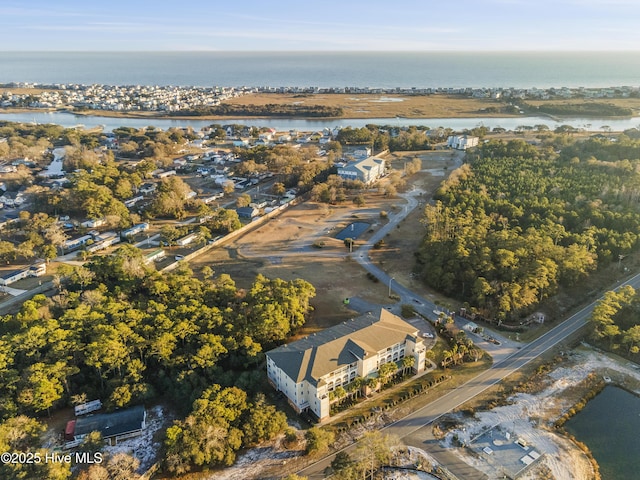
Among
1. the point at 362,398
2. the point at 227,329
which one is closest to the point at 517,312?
the point at 362,398

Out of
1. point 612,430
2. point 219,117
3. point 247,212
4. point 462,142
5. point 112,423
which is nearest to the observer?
point 112,423

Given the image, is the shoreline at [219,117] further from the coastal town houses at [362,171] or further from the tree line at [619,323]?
the tree line at [619,323]

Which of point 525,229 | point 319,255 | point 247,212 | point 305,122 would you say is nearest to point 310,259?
point 319,255

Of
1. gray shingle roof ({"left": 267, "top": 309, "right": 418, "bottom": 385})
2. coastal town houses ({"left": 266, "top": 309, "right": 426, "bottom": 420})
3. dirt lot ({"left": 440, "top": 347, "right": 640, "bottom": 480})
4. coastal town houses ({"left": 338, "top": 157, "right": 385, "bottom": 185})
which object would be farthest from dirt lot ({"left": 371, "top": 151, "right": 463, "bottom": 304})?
dirt lot ({"left": 440, "top": 347, "right": 640, "bottom": 480})

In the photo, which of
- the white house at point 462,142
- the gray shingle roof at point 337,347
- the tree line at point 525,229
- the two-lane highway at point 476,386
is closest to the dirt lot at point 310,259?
the gray shingle roof at point 337,347

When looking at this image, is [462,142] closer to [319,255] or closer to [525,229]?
[525,229]

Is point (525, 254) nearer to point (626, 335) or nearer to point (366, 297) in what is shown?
point (626, 335)

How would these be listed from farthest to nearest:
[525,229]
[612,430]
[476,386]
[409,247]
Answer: [409,247], [525,229], [476,386], [612,430]
